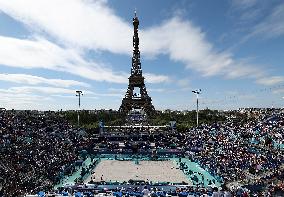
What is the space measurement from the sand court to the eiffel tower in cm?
3254

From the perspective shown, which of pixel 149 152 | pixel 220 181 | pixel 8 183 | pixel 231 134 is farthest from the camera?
pixel 149 152

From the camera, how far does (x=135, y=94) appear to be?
294 ft

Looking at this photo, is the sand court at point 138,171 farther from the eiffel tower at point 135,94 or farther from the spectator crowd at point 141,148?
the eiffel tower at point 135,94

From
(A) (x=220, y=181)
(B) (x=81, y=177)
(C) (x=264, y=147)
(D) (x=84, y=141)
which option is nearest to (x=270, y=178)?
(A) (x=220, y=181)

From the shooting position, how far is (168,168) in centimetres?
5044

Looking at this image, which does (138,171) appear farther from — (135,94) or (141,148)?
(135,94)

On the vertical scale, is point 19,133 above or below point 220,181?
above

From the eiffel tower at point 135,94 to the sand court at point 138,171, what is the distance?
32.5 m

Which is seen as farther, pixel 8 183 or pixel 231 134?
pixel 231 134

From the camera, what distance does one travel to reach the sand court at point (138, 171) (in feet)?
142

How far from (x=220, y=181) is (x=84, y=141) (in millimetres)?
29326

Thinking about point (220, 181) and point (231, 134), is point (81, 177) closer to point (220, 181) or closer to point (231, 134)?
point (220, 181)

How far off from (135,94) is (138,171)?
42.7 meters

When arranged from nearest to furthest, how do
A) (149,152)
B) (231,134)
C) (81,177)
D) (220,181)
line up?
(220,181)
(81,177)
(231,134)
(149,152)
